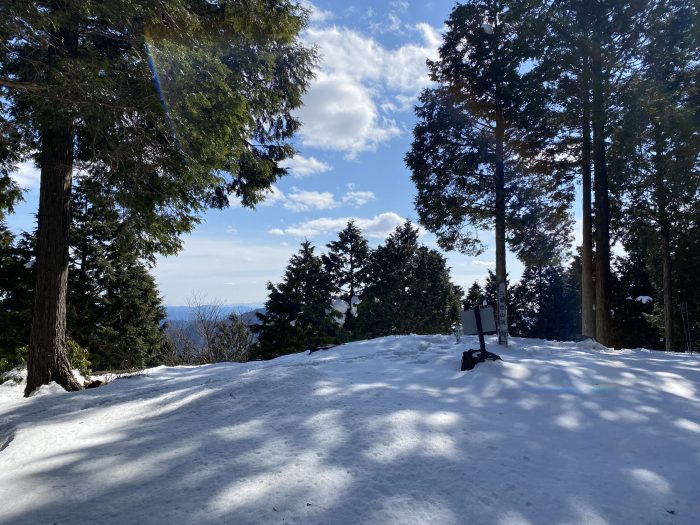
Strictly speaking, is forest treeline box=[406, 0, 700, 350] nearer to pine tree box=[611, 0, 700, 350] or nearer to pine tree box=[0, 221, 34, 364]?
pine tree box=[611, 0, 700, 350]

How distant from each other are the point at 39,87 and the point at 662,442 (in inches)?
304

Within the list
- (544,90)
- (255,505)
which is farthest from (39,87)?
(544,90)

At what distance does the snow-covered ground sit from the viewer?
2.35 m

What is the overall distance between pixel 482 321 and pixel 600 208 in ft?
24.9

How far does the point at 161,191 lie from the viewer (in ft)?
24.6

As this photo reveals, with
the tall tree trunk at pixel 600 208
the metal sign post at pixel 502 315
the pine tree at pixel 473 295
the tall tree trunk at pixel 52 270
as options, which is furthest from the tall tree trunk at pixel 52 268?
the pine tree at pixel 473 295

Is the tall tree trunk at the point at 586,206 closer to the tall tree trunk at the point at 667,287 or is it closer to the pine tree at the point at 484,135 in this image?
the pine tree at the point at 484,135

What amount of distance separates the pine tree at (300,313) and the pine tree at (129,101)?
1932 centimetres

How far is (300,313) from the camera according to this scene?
1104 inches

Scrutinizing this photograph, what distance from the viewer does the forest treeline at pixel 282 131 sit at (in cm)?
581

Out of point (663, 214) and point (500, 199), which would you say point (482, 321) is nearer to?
point (500, 199)

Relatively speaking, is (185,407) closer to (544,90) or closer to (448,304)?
(544,90)

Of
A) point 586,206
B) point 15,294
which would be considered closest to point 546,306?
point 586,206

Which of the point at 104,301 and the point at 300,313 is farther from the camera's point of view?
the point at 300,313
